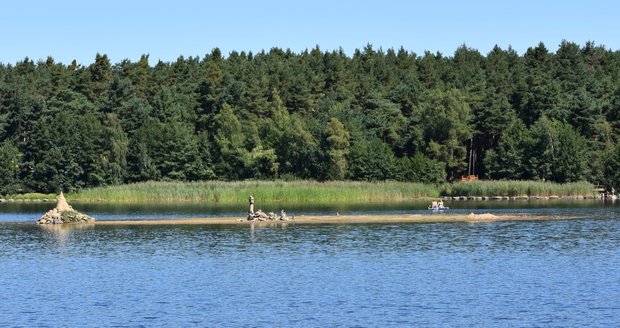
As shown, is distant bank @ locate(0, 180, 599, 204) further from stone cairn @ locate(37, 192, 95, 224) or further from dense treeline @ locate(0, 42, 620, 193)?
stone cairn @ locate(37, 192, 95, 224)

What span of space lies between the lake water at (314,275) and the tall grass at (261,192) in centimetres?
3931

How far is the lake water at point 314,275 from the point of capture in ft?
134

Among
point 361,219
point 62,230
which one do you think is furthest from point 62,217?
point 361,219

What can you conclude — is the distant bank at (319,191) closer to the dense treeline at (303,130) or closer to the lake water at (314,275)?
the dense treeline at (303,130)

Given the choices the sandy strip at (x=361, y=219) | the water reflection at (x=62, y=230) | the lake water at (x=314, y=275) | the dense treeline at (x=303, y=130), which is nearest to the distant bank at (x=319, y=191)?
the dense treeline at (x=303, y=130)

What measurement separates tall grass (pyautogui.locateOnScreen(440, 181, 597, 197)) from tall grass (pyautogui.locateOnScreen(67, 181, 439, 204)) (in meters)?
5.71

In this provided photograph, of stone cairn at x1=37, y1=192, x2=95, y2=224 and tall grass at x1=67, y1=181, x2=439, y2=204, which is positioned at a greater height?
tall grass at x1=67, y1=181, x2=439, y2=204

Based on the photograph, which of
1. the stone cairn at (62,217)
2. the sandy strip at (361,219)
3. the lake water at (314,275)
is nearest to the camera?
the lake water at (314,275)

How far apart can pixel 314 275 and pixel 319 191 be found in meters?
68.9

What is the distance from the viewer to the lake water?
134ft

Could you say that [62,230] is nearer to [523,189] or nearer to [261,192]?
[261,192]

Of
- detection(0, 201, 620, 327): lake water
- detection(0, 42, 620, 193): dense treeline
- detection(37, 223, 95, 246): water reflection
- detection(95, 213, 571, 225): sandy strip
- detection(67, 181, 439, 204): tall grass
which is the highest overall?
detection(0, 42, 620, 193): dense treeline

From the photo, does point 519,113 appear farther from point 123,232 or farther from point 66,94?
point 123,232

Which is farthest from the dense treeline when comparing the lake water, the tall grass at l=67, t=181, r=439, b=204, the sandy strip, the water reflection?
the lake water
